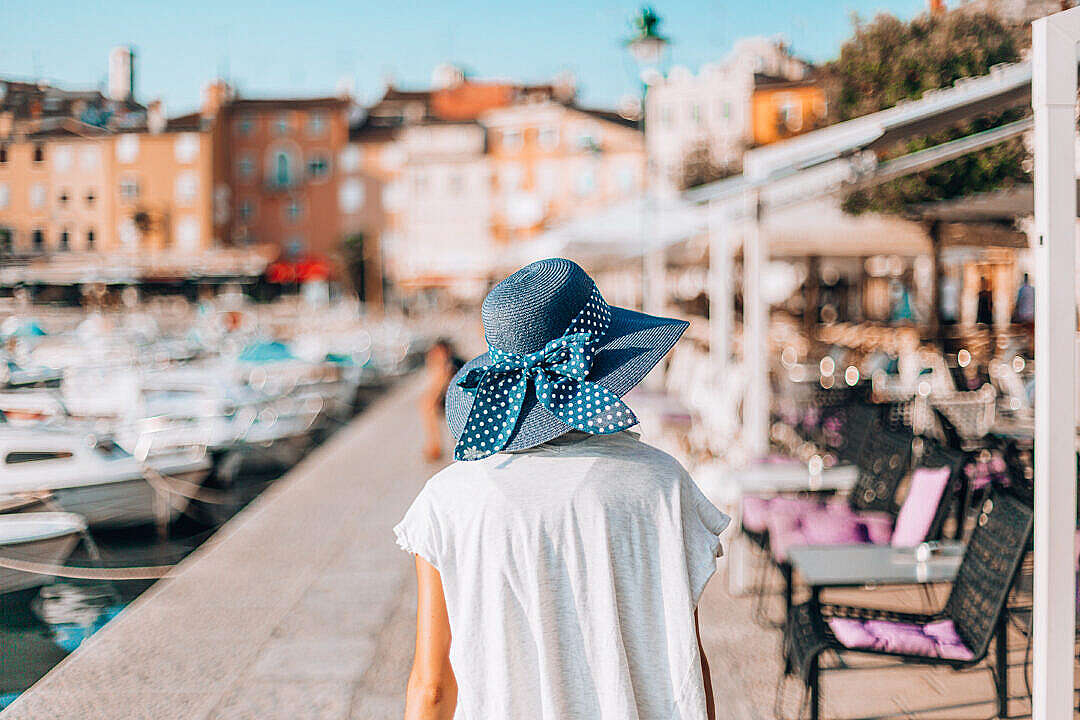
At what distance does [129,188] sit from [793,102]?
28.4ft

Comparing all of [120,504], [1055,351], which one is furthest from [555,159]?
[1055,351]

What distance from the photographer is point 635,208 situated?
1068 cm

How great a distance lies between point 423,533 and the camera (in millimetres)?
1914

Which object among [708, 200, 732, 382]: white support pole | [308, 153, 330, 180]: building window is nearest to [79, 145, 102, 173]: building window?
[708, 200, 732, 382]: white support pole

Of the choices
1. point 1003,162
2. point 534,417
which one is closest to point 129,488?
point 1003,162

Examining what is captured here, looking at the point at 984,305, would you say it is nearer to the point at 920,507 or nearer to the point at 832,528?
the point at 832,528

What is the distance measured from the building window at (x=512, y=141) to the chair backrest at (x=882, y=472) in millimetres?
54948

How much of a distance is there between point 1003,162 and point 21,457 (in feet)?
21.5

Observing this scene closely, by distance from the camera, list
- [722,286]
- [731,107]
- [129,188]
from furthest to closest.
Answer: [731,107] < [129,188] < [722,286]

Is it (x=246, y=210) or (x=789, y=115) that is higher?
(x=246, y=210)

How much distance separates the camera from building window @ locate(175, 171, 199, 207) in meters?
11.6

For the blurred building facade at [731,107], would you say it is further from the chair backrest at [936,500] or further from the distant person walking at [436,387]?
the chair backrest at [936,500]

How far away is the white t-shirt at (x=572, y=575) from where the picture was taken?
1.90m

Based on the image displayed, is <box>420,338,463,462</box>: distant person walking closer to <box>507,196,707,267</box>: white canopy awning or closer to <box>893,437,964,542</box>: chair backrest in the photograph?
<box>507,196,707,267</box>: white canopy awning
